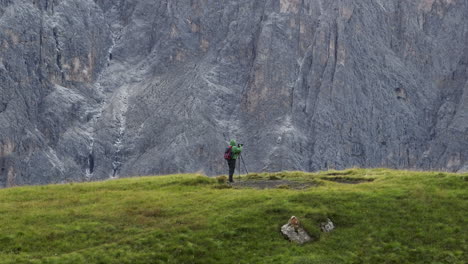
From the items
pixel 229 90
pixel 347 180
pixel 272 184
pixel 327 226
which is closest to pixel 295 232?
pixel 327 226

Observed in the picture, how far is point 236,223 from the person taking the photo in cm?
2666

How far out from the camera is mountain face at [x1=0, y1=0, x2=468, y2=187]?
16975 centimetres

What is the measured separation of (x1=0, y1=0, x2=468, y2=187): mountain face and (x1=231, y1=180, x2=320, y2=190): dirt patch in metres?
128

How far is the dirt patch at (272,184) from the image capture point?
109 ft

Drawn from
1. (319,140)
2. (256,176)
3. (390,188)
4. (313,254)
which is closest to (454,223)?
(390,188)

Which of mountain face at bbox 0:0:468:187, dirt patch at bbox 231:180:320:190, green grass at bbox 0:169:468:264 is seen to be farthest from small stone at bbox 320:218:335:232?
mountain face at bbox 0:0:468:187

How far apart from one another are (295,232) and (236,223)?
92.0 inches

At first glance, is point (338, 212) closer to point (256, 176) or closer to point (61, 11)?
point (256, 176)

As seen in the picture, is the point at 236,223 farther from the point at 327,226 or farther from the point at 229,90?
the point at 229,90

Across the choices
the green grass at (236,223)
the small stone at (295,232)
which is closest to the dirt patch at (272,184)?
the green grass at (236,223)

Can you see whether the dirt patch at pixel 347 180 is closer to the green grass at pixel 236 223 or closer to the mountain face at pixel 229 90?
the green grass at pixel 236 223

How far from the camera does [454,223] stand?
27000 mm

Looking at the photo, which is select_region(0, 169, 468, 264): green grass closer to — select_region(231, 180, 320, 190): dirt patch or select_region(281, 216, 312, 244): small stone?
select_region(281, 216, 312, 244): small stone

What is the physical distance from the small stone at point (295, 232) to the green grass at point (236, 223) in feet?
0.97
